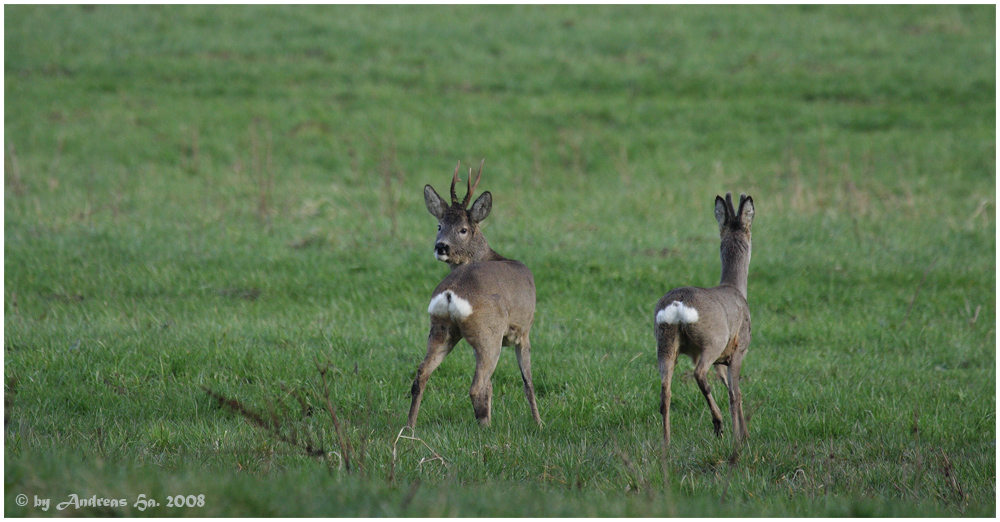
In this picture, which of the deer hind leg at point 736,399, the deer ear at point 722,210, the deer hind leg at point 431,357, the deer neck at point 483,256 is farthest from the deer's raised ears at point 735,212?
the deer hind leg at point 431,357

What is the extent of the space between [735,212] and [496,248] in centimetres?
432

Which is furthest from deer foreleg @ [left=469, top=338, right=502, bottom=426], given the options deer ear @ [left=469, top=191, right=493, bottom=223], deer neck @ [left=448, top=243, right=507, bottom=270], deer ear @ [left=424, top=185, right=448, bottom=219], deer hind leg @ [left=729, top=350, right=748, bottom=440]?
deer hind leg @ [left=729, top=350, right=748, bottom=440]

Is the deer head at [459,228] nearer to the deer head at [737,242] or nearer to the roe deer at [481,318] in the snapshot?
the roe deer at [481,318]

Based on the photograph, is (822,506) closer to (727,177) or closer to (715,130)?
(727,177)

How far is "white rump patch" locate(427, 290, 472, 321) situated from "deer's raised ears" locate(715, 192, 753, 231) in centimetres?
179

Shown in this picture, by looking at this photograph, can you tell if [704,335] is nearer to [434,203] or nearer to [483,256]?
[483,256]

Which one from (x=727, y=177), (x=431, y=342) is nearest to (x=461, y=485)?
(x=431, y=342)

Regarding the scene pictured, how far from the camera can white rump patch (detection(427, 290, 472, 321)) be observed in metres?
5.07

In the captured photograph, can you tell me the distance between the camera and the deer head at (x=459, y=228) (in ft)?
19.2

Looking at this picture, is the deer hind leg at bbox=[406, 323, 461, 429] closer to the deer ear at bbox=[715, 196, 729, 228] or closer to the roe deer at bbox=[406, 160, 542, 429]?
the roe deer at bbox=[406, 160, 542, 429]

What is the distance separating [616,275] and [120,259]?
5160mm

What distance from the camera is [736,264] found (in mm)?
5801

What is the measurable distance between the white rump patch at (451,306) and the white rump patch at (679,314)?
1.10 meters

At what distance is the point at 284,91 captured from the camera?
1844 cm
